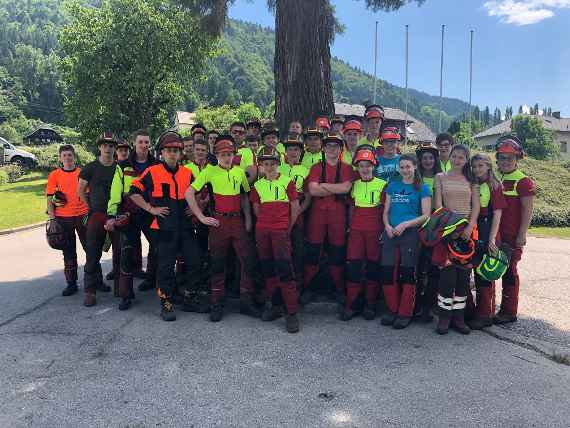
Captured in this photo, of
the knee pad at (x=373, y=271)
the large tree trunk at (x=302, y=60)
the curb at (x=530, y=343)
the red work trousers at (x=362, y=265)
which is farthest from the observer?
the large tree trunk at (x=302, y=60)

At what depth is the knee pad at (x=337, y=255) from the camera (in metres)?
5.07

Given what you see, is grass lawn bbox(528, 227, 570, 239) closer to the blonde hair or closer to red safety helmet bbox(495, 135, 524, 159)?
red safety helmet bbox(495, 135, 524, 159)

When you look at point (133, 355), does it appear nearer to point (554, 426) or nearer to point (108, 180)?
point (108, 180)

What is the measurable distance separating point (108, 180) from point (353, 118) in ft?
11.0

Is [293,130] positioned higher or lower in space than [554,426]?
higher

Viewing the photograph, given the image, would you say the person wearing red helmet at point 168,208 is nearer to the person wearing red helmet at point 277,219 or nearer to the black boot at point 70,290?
the person wearing red helmet at point 277,219

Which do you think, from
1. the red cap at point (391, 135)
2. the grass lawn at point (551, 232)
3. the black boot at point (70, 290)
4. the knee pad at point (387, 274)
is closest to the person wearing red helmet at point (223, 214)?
the knee pad at point (387, 274)

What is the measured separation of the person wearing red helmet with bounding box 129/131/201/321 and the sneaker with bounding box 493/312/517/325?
136 inches

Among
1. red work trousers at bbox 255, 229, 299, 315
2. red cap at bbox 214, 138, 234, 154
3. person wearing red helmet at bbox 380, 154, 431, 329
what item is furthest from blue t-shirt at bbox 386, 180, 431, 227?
red cap at bbox 214, 138, 234, 154

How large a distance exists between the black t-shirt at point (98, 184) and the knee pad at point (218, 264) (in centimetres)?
167

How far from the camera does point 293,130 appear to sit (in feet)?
19.9

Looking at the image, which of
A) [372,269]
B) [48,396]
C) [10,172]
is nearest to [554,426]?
[372,269]

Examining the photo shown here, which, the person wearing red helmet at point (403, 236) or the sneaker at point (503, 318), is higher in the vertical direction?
the person wearing red helmet at point (403, 236)

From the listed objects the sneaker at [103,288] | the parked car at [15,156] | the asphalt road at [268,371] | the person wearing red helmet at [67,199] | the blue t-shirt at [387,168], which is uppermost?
the parked car at [15,156]
